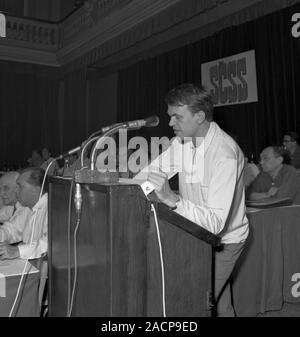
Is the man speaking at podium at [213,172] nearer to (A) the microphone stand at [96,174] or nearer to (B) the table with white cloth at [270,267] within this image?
(A) the microphone stand at [96,174]

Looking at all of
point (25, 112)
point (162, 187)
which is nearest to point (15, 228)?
point (162, 187)

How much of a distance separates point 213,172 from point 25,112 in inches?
410

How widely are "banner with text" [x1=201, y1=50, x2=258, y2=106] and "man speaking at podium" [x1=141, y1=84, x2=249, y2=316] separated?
4.55 metres

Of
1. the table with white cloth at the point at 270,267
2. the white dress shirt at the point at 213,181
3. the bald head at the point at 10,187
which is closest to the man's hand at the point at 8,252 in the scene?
the white dress shirt at the point at 213,181

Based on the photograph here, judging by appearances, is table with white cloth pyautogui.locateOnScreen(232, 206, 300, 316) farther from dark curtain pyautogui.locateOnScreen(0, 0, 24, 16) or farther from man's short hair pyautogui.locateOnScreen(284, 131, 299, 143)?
dark curtain pyautogui.locateOnScreen(0, 0, 24, 16)

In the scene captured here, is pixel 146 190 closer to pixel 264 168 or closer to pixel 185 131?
pixel 185 131

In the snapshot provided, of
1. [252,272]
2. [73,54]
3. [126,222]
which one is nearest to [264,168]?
[252,272]

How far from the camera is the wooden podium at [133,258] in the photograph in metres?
1.20

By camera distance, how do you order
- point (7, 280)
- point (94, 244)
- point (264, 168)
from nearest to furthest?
point (94, 244) → point (7, 280) → point (264, 168)

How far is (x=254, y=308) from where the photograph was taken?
2.92 meters

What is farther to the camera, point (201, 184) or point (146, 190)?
point (201, 184)

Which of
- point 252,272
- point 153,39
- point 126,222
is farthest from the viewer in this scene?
point 153,39

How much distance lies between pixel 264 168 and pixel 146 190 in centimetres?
354

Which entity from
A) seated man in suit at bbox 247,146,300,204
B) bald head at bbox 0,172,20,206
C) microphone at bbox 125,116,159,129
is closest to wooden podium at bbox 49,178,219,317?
microphone at bbox 125,116,159,129
